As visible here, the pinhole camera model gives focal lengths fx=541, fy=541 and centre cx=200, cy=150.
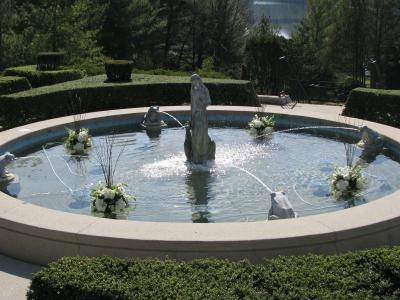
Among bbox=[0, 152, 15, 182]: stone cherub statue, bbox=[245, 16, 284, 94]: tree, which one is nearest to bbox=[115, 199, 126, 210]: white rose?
bbox=[0, 152, 15, 182]: stone cherub statue

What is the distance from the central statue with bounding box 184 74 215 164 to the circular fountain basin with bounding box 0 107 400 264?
0.30m

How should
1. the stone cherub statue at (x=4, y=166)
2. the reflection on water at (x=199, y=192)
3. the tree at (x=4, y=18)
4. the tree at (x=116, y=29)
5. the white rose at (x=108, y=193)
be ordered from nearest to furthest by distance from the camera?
the white rose at (x=108, y=193)
the reflection on water at (x=199, y=192)
the stone cherub statue at (x=4, y=166)
the tree at (x=4, y=18)
the tree at (x=116, y=29)

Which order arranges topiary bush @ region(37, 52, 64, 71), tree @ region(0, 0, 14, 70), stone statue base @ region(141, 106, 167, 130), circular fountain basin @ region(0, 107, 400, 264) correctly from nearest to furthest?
circular fountain basin @ region(0, 107, 400, 264)
stone statue base @ region(141, 106, 167, 130)
topiary bush @ region(37, 52, 64, 71)
tree @ region(0, 0, 14, 70)

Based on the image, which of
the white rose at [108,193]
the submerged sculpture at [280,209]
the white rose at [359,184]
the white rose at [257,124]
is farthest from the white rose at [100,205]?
the white rose at [257,124]

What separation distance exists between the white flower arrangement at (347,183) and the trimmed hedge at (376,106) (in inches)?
300

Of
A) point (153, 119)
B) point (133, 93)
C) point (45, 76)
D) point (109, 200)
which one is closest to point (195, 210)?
point (109, 200)

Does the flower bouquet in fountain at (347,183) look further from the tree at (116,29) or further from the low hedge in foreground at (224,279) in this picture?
the tree at (116,29)

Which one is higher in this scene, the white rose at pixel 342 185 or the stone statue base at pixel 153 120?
the stone statue base at pixel 153 120

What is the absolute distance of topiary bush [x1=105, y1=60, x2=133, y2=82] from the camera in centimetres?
1933

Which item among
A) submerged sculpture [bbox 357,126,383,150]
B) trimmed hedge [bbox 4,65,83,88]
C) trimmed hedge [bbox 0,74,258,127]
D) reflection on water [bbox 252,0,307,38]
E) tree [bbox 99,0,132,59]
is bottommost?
submerged sculpture [bbox 357,126,383,150]

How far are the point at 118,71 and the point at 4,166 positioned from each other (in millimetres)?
10759

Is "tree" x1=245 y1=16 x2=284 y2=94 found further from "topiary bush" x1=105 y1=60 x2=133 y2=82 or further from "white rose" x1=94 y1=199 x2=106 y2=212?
"white rose" x1=94 y1=199 x2=106 y2=212

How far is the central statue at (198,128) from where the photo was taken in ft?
32.7

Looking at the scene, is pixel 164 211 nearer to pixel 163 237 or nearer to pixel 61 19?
pixel 163 237
